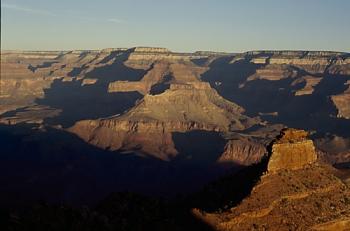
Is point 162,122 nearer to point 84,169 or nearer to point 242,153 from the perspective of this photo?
point 242,153

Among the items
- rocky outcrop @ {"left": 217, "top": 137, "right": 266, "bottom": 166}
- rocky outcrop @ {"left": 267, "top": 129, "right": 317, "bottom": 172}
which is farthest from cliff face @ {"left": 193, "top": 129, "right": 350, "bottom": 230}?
rocky outcrop @ {"left": 217, "top": 137, "right": 266, "bottom": 166}

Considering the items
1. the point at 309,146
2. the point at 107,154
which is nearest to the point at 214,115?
the point at 107,154

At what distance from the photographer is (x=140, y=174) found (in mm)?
122062

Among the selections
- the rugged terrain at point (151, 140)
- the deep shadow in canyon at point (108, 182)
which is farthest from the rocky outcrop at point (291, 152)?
the rugged terrain at point (151, 140)

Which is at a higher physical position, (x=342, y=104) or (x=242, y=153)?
(x=342, y=104)

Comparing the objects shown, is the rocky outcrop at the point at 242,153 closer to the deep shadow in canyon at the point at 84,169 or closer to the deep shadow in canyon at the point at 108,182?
the deep shadow in canyon at the point at 84,169

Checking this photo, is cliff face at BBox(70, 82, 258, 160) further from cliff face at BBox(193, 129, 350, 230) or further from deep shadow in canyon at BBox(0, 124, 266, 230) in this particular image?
cliff face at BBox(193, 129, 350, 230)

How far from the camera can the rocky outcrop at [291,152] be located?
145 feet

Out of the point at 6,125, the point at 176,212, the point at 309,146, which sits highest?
the point at 309,146

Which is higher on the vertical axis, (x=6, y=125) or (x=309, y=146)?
(x=309, y=146)

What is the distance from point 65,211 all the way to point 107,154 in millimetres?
96874

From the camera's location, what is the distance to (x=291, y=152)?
4525 centimetres

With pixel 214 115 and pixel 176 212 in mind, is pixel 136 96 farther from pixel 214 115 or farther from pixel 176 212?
pixel 176 212

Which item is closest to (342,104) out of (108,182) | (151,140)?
(151,140)
